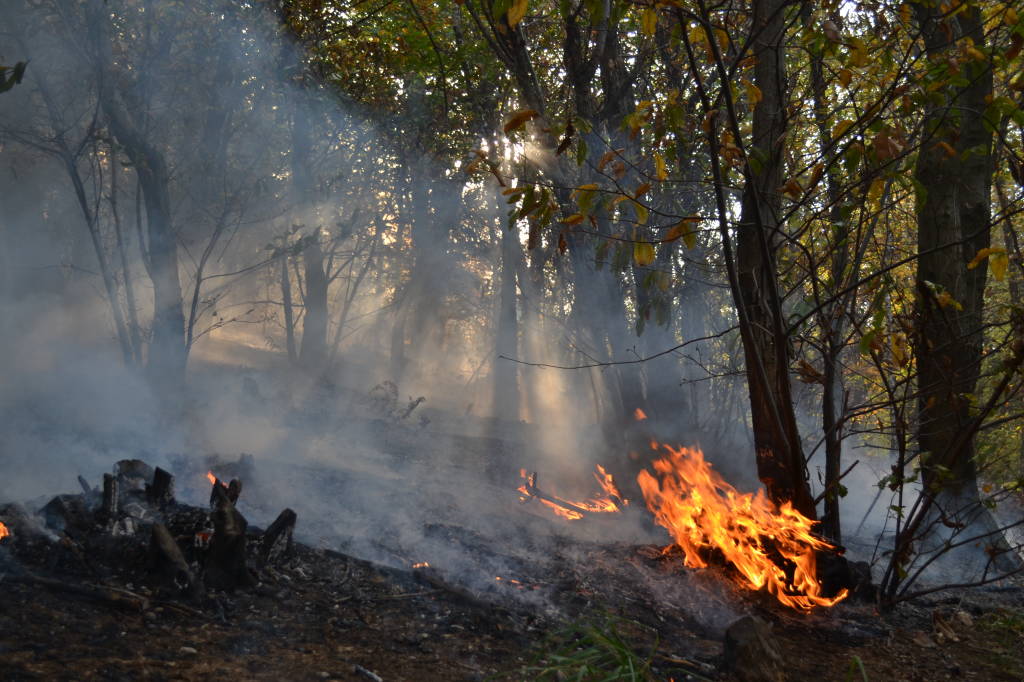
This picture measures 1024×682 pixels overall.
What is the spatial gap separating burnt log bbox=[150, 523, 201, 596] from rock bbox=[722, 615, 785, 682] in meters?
2.80

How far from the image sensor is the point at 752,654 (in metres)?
3.37

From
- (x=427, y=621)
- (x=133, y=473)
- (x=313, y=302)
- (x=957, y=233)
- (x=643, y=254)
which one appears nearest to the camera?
(x=643, y=254)

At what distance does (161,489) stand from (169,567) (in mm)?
1343

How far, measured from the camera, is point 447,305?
2577cm

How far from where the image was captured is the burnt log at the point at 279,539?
4.26 metres

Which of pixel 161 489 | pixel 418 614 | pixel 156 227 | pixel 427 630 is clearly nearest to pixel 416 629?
pixel 427 630

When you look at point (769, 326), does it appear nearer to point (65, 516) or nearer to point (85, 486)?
point (65, 516)

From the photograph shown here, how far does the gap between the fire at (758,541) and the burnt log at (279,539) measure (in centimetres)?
281

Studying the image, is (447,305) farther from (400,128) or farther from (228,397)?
(228,397)

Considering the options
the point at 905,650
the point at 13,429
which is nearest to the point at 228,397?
the point at 13,429

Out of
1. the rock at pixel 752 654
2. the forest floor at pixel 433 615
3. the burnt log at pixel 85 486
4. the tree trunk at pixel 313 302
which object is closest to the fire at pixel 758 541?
the forest floor at pixel 433 615

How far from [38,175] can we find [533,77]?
13000 mm

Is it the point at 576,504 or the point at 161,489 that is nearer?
the point at 161,489

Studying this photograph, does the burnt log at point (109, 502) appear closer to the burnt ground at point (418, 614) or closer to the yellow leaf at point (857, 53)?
the burnt ground at point (418, 614)
